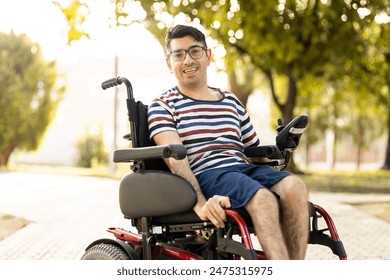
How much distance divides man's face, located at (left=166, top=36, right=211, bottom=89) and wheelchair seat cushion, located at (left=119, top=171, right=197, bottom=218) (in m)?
0.48

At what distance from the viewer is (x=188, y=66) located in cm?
328

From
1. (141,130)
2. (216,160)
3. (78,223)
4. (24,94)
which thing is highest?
(24,94)

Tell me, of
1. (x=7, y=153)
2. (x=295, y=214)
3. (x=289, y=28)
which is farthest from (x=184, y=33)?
(x=7, y=153)

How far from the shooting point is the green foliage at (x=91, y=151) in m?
25.2

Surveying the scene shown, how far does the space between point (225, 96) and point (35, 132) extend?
22.4 m

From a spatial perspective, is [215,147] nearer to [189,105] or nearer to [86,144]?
[189,105]

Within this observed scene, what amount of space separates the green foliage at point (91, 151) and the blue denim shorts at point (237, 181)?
22204mm

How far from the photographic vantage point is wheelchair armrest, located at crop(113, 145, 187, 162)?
2.90 m

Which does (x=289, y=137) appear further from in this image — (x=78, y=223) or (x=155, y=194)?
(x=78, y=223)

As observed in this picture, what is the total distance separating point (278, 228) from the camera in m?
2.90

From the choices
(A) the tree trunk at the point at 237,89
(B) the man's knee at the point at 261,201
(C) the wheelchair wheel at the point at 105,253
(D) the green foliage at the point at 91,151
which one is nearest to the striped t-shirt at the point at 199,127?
(B) the man's knee at the point at 261,201

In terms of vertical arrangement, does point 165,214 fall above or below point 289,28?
below

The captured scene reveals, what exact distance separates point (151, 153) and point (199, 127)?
0.32 m
